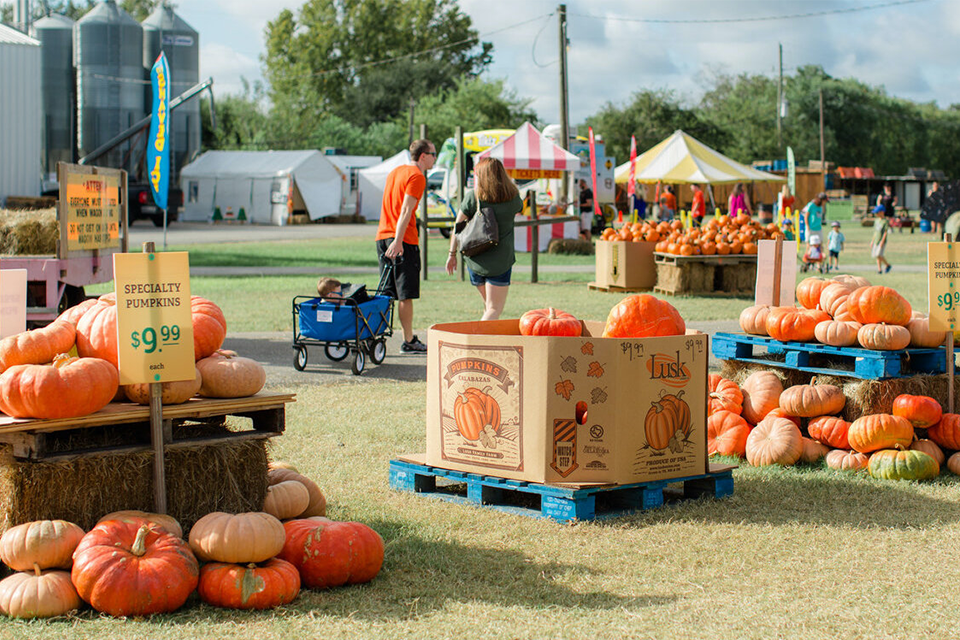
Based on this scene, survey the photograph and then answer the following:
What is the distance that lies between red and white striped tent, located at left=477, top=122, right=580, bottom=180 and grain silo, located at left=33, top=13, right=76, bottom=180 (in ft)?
73.7

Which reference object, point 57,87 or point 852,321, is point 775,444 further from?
point 57,87

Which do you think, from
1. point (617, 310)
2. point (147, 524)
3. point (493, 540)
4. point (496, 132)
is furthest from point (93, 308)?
point (496, 132)

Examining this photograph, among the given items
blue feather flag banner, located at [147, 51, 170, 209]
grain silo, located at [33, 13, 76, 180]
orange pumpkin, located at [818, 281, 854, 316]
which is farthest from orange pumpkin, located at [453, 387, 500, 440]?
grain silo, located at [33, 13, 76, 180]

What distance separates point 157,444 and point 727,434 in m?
3.67

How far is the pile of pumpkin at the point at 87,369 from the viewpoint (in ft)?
13.6

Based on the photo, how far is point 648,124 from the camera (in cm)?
7756

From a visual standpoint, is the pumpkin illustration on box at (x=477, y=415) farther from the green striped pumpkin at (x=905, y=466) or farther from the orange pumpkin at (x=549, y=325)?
the green striped pumpkin at (x=905, y=466)

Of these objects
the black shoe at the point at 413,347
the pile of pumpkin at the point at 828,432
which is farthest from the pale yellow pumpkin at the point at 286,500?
the black shoe at the point at 413,347

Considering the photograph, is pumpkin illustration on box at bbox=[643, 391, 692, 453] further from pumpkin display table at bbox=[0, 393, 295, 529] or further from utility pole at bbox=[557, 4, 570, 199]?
utility pole at bbox=[557, 4, 570, 199]

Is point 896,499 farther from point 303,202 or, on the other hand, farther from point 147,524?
point 303,202

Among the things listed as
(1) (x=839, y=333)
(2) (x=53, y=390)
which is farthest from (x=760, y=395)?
(2) (x=53, y=390)

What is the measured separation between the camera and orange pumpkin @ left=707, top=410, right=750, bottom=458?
6609 millimetres

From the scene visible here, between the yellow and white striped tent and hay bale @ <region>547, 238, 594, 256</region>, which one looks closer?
hay bale @ <region>547, 238, 594, 256</region>

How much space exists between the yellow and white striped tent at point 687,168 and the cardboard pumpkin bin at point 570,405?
31.7 meters
